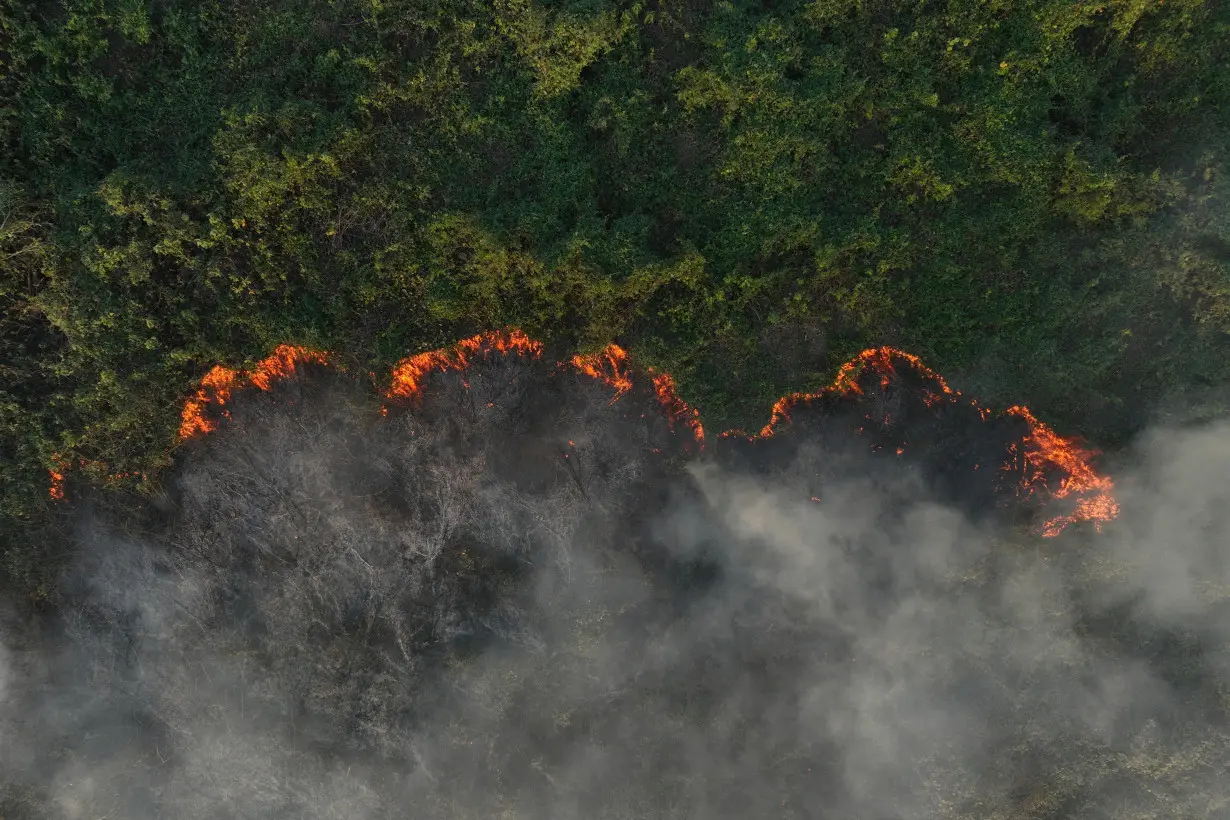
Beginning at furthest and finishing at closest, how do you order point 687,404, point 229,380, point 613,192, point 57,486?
point 687,404, point 613,192, point 229,380, point 57,486

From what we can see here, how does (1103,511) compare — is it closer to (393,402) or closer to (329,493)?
(393,402)

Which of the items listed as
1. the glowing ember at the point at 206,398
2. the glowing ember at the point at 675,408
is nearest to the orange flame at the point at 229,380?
the glowing ember at the point at 206,398

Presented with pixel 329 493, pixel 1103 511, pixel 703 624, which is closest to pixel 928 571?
pixel 1103 511

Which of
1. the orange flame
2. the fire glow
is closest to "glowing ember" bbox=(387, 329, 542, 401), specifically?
the fire glow

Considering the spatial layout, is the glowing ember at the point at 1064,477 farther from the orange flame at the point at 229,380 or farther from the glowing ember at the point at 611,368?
the orange flame at the point at 229,380

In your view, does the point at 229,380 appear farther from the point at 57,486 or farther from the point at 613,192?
the point at 613,192

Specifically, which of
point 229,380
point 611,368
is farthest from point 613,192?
point 229,380
